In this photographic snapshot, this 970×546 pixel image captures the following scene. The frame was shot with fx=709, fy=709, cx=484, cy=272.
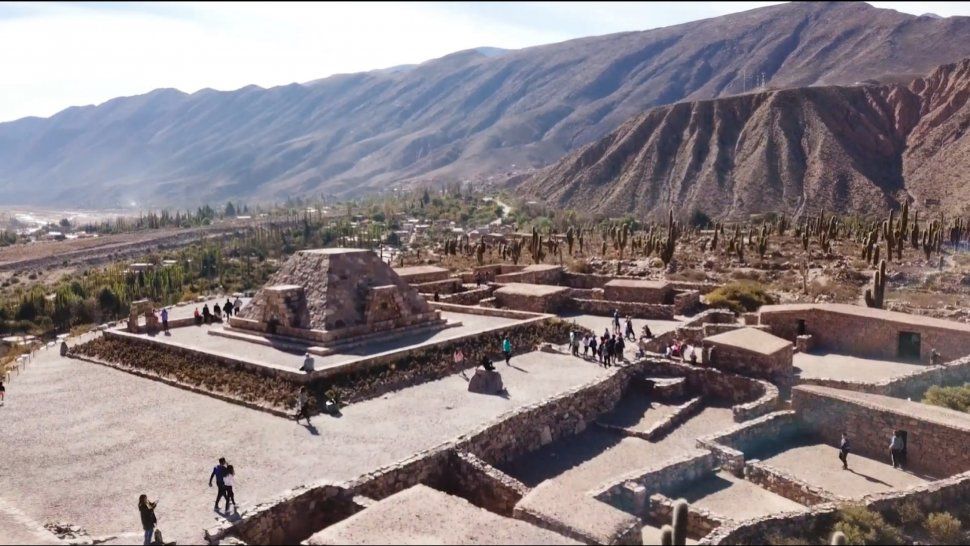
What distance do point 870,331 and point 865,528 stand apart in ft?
42.0

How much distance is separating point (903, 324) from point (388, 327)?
1577 centimetres

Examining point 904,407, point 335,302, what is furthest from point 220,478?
point 904,407

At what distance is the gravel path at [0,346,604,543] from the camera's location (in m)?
11.7

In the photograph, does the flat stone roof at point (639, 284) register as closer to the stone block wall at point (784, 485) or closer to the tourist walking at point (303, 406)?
the stone block wall at point (784, 485)

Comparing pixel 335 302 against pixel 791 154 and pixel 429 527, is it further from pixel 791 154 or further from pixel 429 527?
pixel 791 154

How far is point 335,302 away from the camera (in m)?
21.8

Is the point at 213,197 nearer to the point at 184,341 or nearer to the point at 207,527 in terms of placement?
the point at 184,341

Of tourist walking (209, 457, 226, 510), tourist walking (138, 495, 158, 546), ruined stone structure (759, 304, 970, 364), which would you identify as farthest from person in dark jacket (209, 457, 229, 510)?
ruined stone structure (759, 304, 970, 364)

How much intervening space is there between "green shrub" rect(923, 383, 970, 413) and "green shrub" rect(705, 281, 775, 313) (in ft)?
37.4

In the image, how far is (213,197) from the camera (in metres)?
197

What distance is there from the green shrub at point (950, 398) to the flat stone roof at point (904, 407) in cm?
98

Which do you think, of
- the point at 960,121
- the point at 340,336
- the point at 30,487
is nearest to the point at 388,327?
the point at 340,336

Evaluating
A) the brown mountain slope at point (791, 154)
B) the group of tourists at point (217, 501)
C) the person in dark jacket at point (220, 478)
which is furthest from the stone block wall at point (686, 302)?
the brown mountain slope at point (791, 154)

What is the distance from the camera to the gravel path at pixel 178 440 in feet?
38.2
